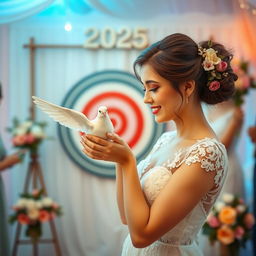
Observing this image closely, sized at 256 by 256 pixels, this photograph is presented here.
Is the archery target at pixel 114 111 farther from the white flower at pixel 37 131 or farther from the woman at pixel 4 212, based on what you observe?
the woman at pixel 4 212

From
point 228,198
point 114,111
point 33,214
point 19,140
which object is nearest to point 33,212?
point 33,214

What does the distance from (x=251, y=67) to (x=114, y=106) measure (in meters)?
0.98

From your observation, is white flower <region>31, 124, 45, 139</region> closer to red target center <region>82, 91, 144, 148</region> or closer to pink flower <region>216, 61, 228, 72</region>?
red target center <region>82, 91, 144, 148</region>

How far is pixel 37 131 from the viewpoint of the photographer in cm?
284

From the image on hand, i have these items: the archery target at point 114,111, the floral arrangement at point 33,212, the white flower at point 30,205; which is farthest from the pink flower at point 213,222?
the white flower at point 30,205

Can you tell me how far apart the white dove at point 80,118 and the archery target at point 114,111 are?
1.90 m

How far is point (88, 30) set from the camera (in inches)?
120

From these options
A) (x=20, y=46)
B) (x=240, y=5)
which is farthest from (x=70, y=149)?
(x=240, y=5)

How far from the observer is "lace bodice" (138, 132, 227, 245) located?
1156mm

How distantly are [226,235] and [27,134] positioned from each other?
136 centimetres

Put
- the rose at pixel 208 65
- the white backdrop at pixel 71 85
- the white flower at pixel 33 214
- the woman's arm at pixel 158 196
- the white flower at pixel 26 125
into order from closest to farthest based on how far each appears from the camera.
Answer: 1. the woman's arm at pixel 158 196
2. the rose at pixel 208 65
3. the white flower at pixel 33 214
4. the white flower at pixel 26 125
5. the white backdrop at pixel 71 85

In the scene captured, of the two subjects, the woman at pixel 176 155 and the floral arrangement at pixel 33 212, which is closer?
the woman at pixel 176 155

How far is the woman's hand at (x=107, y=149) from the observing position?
1.13 m

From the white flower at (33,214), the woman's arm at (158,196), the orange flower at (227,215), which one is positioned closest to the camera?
the woman's arm at (158,196)
